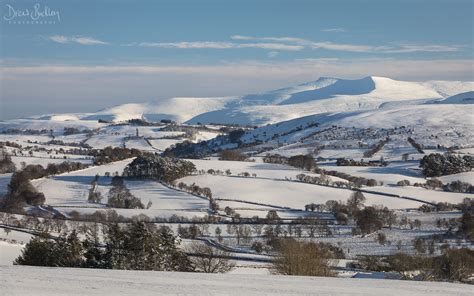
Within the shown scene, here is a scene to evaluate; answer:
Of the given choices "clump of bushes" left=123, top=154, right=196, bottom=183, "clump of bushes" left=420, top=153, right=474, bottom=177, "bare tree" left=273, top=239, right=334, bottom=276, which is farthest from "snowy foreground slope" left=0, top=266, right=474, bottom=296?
"clump of bushes" left=420, top=153, right=474, bottom=177

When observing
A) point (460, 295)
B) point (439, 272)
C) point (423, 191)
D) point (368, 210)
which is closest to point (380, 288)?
point (460, 295)

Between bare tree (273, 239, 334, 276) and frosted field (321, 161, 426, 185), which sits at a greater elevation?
bare tree (273, 239, 334, 276)

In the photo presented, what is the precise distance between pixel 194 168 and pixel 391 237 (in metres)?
46.4

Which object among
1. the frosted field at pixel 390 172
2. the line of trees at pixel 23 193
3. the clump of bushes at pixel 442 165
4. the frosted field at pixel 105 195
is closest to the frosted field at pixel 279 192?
the frosted field at pixel 105 195

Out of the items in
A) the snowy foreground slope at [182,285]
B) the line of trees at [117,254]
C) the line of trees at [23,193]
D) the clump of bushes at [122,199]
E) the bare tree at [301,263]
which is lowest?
the clump of bushes at [122,199]

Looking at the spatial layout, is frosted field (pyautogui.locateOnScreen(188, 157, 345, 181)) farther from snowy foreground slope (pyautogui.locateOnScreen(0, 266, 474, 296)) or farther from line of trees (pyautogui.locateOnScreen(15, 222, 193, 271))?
snowy foreground slope (pyautogui.locateOnScreen(0, 266, 474, 296))

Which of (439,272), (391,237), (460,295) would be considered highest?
(460,295)

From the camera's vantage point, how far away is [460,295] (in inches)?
841

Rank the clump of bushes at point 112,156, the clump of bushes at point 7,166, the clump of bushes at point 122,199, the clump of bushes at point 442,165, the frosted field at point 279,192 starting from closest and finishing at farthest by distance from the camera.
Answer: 1. the clump of bushes at point 122,199
2. the frosted field at point 279,192
3. the clump of bushes at point 442,165
4. the clump of bushes at point 7,166
5. the clump of bushes at point 112,156

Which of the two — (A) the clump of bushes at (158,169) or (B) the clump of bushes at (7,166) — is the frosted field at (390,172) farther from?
(B) the clump of bushes at (7,166)

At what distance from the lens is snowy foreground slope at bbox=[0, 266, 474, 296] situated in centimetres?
1952

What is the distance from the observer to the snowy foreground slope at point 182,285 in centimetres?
1952

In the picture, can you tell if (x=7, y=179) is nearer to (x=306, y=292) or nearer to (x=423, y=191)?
(x=423, y=191)

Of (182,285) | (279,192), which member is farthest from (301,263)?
(279,192)
